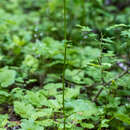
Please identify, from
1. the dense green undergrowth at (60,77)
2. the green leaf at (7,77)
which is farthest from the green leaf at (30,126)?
the green leaf at (7,77)

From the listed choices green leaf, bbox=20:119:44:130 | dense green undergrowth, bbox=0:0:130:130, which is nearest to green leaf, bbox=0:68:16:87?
dense green undergrowth, bbox=0:0:130:130

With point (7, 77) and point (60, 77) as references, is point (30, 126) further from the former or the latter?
point (60, 77)

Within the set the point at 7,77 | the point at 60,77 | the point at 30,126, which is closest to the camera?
the point at 30,126

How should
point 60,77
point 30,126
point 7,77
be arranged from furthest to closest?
1. point 60,77
2. point 7,77
3. point 30,126

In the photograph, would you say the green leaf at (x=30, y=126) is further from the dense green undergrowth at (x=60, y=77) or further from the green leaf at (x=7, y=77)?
the green leaf at (x=7, y=77)

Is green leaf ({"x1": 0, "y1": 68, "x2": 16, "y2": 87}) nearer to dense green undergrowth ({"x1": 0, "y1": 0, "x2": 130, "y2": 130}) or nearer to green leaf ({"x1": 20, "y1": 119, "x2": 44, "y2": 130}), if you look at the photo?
dense green undergrowth ({"x1": 0, "y1": 0, "x2": 130, "y2": 130})

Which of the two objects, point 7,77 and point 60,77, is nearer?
point 7,77

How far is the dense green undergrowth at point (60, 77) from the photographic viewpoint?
1.49 metres

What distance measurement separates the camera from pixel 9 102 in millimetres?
1828

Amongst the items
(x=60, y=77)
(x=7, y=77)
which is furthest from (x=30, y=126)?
(x=60, y=77)

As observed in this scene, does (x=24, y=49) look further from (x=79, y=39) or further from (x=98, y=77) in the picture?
(x=98, y=77)

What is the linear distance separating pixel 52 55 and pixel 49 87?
0.64 m

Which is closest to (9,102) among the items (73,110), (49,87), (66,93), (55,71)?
(49,87)

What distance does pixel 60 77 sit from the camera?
90.3 inches
